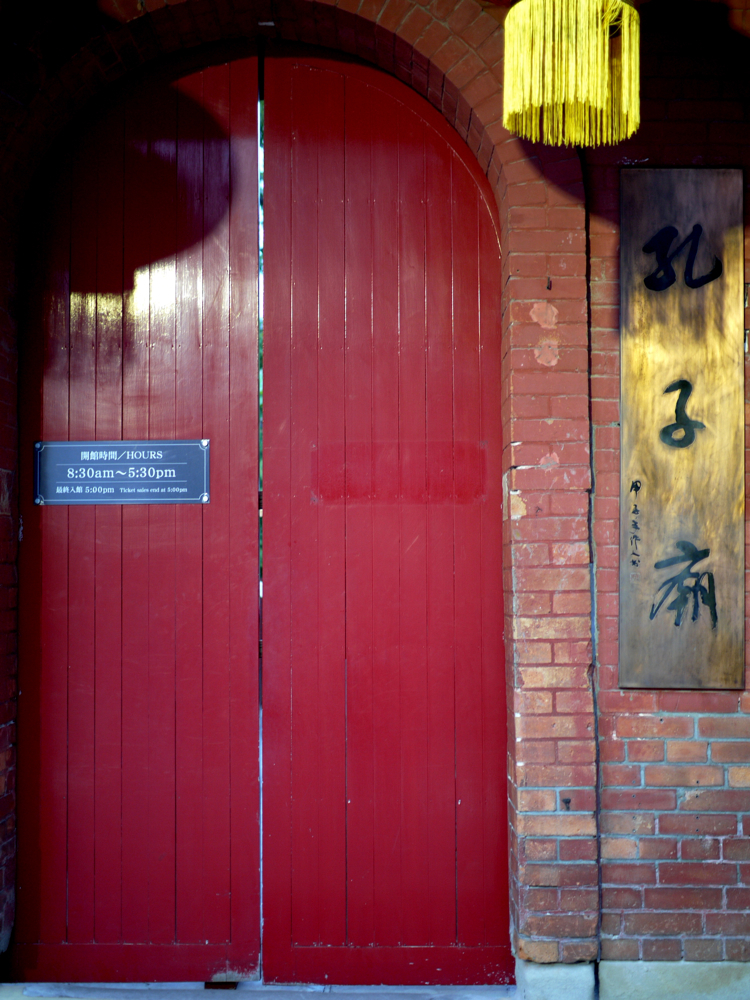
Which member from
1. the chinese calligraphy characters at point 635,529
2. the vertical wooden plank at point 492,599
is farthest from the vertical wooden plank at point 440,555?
the chinese calligraphy characters at point 635,529

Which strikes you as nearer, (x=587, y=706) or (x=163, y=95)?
(x=587, y=706)

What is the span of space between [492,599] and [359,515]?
1.87 feet

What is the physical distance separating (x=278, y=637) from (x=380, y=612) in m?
0.38

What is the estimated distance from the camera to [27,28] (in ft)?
7.98

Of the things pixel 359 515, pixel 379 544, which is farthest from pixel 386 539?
pixel 359 515

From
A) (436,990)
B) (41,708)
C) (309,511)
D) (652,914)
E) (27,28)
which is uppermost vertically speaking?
(27,28)

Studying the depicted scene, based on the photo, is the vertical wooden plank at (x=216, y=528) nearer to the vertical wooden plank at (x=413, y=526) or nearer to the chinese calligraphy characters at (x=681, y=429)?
the vertical wooden plank at (x=413, y=526)

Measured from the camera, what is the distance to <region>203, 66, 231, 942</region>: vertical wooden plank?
2.53 m

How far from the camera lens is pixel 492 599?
2.56 meters

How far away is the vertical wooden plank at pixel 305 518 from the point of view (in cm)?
252

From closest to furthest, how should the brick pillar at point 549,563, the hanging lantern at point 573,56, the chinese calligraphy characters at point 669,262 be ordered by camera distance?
the hanging lantern at point 573,56
the brick pillar at point 549,563
the chinese calligraphy characters at point 669,262

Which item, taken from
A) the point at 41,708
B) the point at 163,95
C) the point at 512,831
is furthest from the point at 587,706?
the point at 163,95

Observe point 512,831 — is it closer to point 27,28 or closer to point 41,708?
point 41,708

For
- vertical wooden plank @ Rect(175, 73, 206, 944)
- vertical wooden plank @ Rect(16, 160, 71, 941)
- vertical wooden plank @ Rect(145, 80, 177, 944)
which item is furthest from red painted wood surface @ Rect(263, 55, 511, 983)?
vertical wooden plank @ Rect(16, 160, 71, 941)
